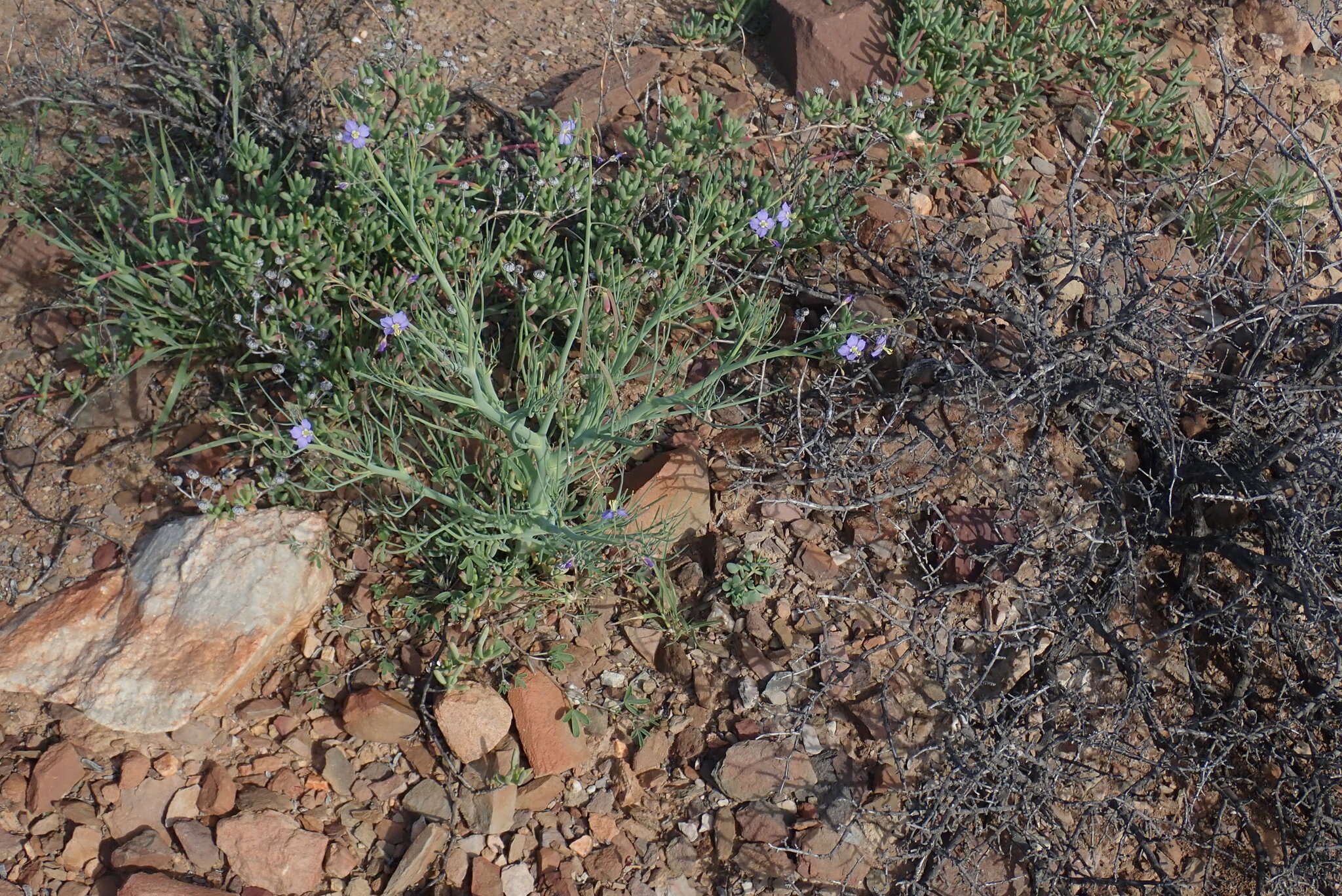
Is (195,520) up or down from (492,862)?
up

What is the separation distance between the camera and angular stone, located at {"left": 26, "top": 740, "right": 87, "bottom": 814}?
222 centimetres

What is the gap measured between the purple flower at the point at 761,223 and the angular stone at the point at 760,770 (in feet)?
4.39

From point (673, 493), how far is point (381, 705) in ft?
2.91

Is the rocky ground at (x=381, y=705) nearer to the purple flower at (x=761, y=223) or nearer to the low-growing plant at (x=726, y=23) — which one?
the purple flower at (x=761, y=223)

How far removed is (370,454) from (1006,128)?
2.37 metres

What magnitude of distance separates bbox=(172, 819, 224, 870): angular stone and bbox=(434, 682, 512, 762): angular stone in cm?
52

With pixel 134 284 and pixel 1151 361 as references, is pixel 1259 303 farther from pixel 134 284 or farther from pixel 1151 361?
pixel 134 284

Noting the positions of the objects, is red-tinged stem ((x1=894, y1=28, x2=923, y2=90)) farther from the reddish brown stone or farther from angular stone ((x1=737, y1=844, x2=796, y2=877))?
the reddish brown stone

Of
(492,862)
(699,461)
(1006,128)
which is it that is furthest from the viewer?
(1006,128)

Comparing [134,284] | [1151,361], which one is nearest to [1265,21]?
[1151,361]

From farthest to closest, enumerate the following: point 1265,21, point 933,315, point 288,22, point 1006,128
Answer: point 1265,21 → point 288,22 → point 1006,128 → point 933,315

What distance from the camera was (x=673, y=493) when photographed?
9.07 ft

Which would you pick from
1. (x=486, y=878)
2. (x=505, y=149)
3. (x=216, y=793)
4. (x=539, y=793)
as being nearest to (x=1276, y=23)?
(x=505, y=149)

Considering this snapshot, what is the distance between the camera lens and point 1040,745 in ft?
7.95
